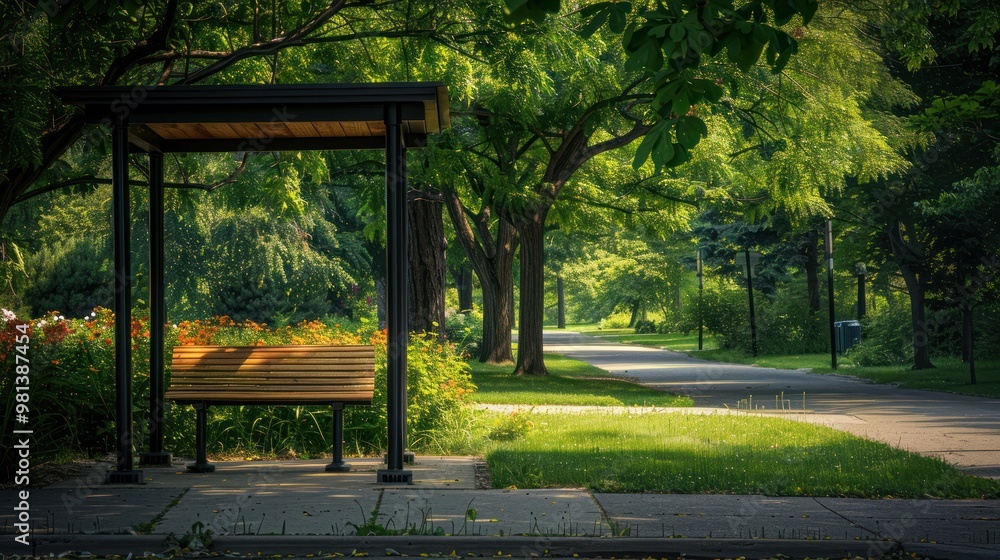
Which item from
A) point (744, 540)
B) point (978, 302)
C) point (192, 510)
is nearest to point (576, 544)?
point (744, 540)

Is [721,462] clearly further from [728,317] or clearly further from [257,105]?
[728,317]

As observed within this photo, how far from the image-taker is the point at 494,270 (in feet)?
99.6

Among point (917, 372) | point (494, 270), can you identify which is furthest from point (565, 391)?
point (917, 372)

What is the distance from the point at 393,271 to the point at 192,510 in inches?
110

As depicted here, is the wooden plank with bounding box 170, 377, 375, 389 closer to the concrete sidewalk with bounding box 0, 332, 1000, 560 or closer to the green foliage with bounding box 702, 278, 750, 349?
the concrete sidewalk with bounding box 0, 332, 1000, 560

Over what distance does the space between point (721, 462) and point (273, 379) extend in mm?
4477

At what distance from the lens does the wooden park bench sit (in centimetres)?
1016

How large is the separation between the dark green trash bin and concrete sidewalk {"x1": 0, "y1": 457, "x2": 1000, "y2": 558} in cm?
3031

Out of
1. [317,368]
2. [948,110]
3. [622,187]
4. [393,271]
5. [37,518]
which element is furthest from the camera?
[622,187]

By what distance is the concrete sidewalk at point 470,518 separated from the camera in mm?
7078

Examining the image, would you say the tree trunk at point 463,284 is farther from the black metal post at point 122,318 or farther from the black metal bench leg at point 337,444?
the black metal post at point 122,318

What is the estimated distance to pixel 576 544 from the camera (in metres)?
7.07

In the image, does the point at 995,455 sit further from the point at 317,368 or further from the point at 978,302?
the point at 978,302

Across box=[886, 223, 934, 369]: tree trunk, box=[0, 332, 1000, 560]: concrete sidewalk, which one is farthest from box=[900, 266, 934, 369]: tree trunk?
box=[0, 332, 1000, 560]: concrete sidewalk
